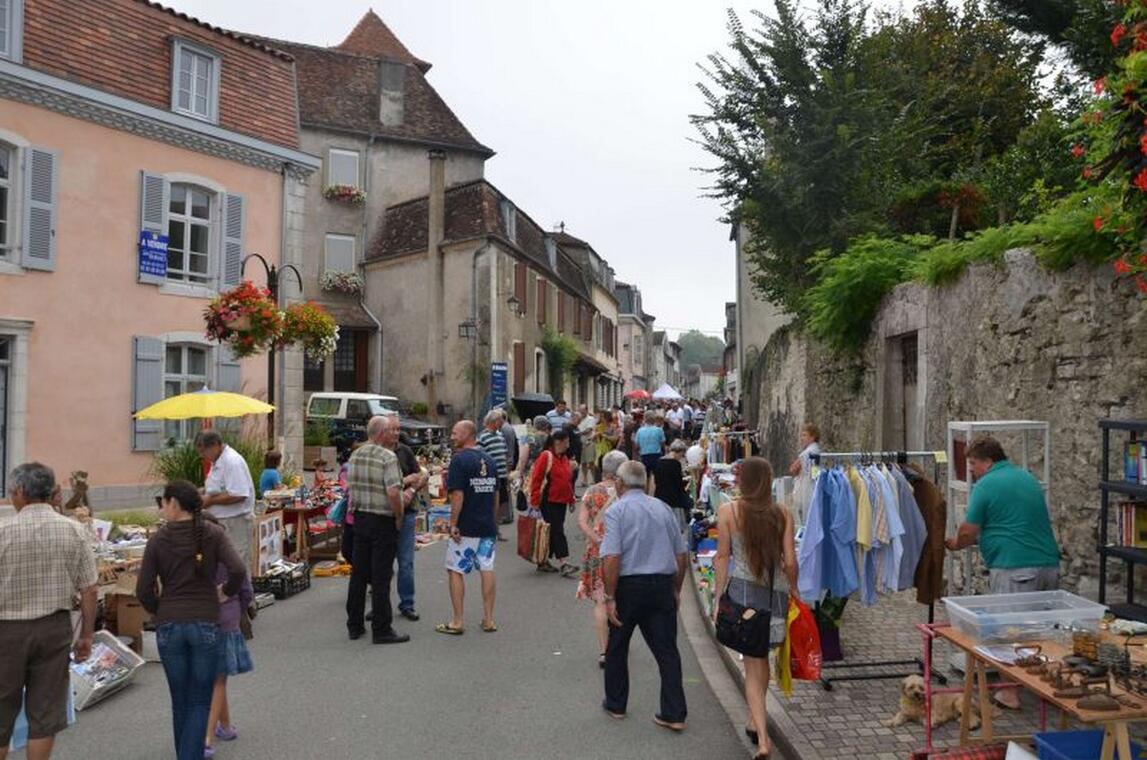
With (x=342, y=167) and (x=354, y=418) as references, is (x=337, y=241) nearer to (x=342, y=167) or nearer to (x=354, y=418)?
(x=342, y=167)

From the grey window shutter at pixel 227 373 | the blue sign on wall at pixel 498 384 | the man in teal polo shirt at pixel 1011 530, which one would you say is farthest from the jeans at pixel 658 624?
the blue sign on wall at pixel 498 384

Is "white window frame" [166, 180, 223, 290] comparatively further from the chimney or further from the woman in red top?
the chimney

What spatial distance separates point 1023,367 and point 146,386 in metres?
13.4

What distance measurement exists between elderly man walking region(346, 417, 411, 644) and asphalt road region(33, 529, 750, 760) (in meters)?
0.21

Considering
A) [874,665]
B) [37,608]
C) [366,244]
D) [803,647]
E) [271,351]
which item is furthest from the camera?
[366,244]

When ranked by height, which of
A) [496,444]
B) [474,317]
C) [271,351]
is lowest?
[496,444]

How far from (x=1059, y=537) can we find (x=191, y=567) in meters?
6.22

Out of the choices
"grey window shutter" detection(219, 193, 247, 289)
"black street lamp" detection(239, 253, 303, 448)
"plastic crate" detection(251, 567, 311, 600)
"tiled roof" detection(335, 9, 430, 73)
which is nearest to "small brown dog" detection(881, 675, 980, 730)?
"plastic crate" detection(251, 567, 311, 600)

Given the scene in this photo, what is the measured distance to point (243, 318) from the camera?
12.0 metres

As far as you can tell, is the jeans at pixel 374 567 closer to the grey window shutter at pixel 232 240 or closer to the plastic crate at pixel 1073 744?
the plastic crate at pixel 1073 744

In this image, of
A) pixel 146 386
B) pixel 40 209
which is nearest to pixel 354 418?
pixel 146 386

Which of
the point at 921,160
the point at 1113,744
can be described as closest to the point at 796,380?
the point at 921,160

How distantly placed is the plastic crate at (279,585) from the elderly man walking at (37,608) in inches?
190

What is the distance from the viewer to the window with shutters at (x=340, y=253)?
29.8 meters
